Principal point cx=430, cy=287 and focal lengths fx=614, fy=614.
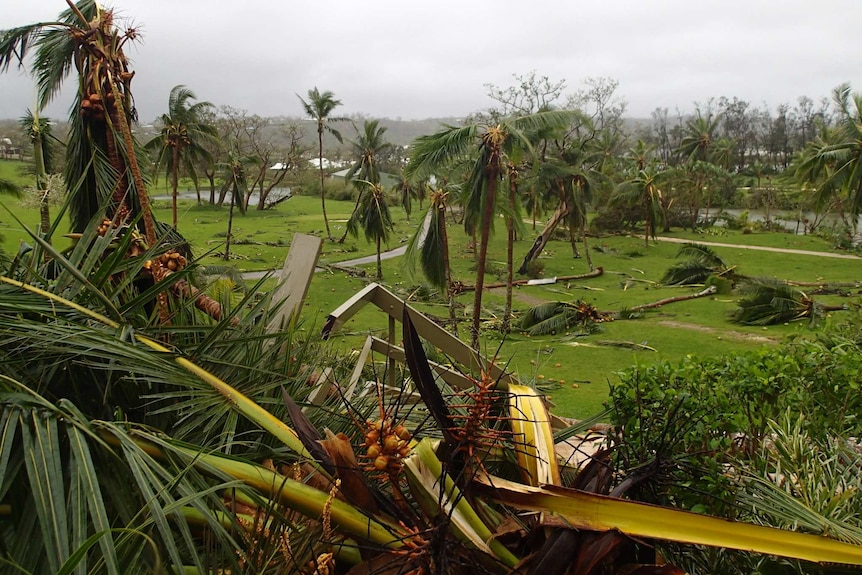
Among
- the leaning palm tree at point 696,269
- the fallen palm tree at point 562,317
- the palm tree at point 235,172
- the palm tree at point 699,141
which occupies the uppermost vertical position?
the palm tree at point 699,141

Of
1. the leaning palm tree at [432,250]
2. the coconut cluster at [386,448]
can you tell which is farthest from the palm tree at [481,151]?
the coconut cluster at [386,448]

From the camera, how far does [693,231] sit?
4544cm

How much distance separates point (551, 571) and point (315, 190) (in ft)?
244

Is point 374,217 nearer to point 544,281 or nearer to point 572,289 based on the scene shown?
point 544,281

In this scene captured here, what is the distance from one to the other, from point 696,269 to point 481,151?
1382 centimetres

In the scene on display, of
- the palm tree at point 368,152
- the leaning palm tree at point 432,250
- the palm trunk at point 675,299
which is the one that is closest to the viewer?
the leaning palm tree at point 432,250

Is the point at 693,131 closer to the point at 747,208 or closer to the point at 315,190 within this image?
the point at 747,208

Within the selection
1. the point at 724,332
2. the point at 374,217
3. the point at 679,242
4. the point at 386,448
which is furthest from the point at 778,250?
the point at 386,448

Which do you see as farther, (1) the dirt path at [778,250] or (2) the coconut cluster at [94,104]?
(1) the dirt path at [778,250]

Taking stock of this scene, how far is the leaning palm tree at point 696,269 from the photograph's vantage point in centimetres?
2633

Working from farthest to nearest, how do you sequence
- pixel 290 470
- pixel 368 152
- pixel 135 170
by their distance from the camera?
pixel 368 152 → pixel 135 170 → pixel 290 470

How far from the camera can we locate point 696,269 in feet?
87.6

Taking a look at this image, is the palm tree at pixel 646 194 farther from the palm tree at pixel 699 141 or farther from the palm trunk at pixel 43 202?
the palm trunk at pixel 43 202

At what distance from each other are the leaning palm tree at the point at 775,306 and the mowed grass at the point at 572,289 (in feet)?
1.80
